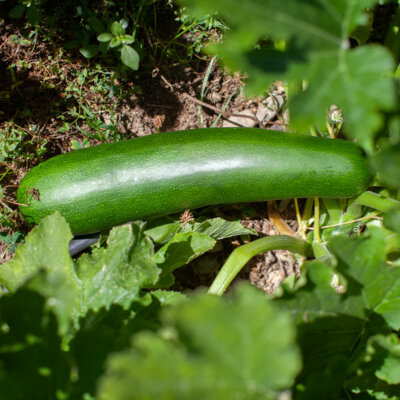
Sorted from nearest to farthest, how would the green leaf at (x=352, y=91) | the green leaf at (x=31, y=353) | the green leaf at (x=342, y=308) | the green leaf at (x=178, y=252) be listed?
the green leaf at (x=352, y=91) < the green leaf at (x=31, y=353) < the green leaf at (x=342, y=308) < the green leaf at (x=178, y=252)

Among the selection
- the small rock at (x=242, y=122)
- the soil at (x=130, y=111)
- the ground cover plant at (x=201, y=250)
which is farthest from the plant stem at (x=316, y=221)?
the small rock at (x=242, y=122)

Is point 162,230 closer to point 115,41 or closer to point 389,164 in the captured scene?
point 115,41

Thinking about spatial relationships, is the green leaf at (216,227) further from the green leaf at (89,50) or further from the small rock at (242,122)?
the green leaf at (89,50)

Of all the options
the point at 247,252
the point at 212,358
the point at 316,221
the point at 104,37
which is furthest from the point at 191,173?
the point at 212,358

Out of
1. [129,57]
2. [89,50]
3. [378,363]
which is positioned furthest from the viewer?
[89,50]

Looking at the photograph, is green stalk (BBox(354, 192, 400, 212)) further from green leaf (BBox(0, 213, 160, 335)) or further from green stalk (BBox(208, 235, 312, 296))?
green leaf (BBox(0, 213, 160, 335))

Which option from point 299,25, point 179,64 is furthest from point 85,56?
point 299,25

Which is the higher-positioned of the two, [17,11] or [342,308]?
[17,11]
